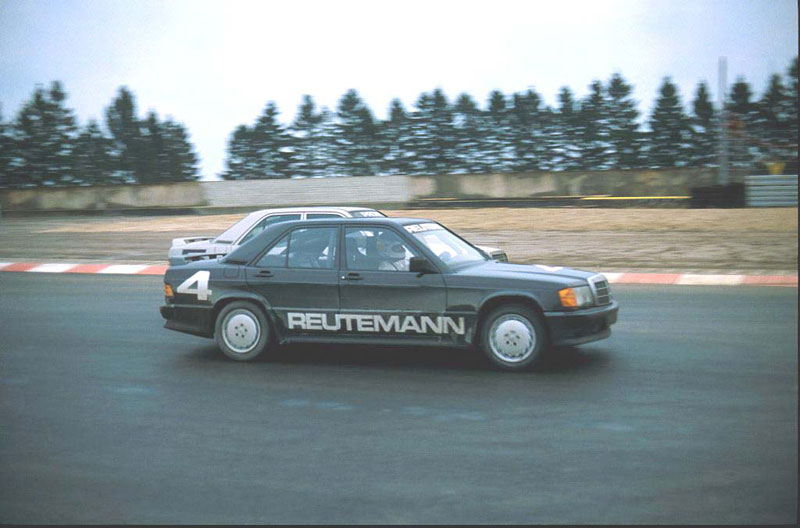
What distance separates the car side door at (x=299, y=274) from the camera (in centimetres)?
765

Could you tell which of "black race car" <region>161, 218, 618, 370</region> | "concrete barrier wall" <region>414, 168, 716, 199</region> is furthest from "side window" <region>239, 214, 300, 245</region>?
"concrete barrier wall" <region>414, 168, 716, 199</region>

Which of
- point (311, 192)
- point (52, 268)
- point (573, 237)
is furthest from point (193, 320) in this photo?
point (311, 192)

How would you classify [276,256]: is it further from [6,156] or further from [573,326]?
[6,156]

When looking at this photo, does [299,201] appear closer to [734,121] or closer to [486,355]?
[734,121]

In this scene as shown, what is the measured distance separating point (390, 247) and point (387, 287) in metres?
0.41

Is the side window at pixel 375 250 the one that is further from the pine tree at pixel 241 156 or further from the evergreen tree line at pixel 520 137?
the pine tree at pixel 241 156

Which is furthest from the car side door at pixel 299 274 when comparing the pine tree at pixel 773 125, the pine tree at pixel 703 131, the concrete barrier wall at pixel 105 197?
the pine tree at pixel 703 131

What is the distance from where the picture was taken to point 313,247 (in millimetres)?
7867

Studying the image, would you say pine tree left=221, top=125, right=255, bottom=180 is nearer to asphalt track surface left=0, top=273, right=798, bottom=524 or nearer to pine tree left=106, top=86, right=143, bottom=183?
pine tree left=106, top=86, right=143, bottom=183

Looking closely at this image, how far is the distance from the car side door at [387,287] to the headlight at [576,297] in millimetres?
1005

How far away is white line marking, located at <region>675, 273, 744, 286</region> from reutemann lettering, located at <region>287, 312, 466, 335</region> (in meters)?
7.22

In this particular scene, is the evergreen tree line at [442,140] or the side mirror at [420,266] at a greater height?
the evergreen tree line at [442,140]

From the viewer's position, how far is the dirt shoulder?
16.3m

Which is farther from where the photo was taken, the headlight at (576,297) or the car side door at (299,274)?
the car side door at (299,274)
